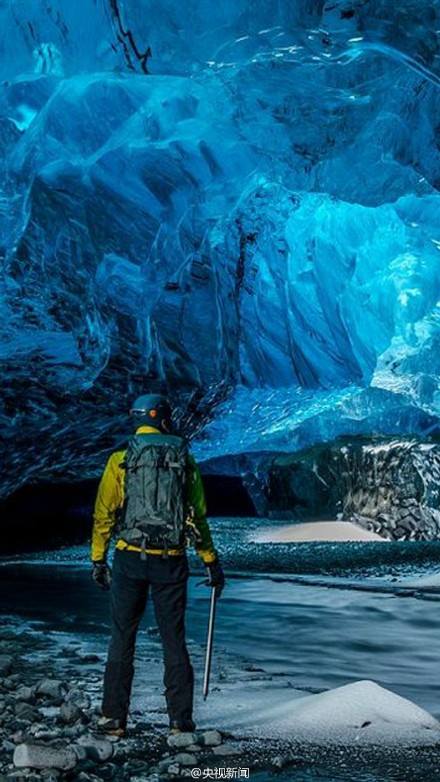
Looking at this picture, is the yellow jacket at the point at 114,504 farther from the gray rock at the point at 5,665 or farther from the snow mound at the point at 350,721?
the gray rock at the point at 5,665

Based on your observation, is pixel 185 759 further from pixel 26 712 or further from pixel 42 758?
pixel 26 712

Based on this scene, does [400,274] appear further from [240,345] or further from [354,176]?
[354,176]

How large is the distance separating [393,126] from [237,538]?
517 inches

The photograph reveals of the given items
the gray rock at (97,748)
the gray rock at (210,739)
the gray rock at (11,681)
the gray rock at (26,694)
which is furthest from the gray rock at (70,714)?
the gray rock at (11,681)

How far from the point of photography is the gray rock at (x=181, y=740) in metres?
3.93

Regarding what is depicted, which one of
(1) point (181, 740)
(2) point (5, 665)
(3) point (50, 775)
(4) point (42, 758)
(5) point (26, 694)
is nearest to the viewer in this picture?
(3) point (50, 775)

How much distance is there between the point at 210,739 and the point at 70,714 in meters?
0.77

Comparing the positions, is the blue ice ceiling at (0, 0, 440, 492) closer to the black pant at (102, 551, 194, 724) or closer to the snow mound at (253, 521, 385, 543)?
the snow mound at (253, 521, 385, 543)

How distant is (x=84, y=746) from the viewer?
3.78 meters

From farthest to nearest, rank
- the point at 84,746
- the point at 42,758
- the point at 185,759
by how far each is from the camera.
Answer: the point at 84,746
the point at 185,759
the point at 42,758

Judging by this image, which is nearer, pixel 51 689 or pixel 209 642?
pixel 209 642

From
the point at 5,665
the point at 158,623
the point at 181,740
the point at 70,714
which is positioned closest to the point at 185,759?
the point at 181,740

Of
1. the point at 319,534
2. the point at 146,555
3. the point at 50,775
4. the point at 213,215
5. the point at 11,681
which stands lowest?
the point at 319,534

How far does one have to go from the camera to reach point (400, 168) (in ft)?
39.1
